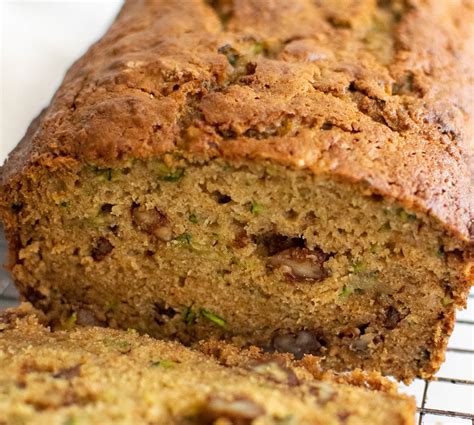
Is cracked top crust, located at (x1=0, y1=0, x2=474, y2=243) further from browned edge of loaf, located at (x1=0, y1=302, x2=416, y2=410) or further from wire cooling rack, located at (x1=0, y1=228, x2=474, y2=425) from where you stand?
wire cooling rack, located at (x1=0, y1=228, x2=474, y2=425)

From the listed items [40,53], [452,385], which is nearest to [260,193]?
[452,385]

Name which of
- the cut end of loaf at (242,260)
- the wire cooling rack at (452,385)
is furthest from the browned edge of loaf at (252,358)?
the wire cooling rack at (452,385)

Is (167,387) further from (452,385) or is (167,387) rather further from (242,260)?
(452,385)

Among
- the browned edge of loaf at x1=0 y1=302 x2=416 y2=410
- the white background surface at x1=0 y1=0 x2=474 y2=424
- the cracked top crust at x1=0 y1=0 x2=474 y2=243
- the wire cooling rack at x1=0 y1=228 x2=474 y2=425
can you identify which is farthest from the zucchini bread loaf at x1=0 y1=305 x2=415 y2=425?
the white background surface at x1=0 y1=0 x2=474 y2=424

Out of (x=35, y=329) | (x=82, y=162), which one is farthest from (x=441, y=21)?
(x=35, y=329)

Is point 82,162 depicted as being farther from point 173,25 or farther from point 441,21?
point 441,21

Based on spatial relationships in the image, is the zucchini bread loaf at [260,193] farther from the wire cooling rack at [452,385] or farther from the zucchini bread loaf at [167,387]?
the zucchini bread loaf at [167,387]
